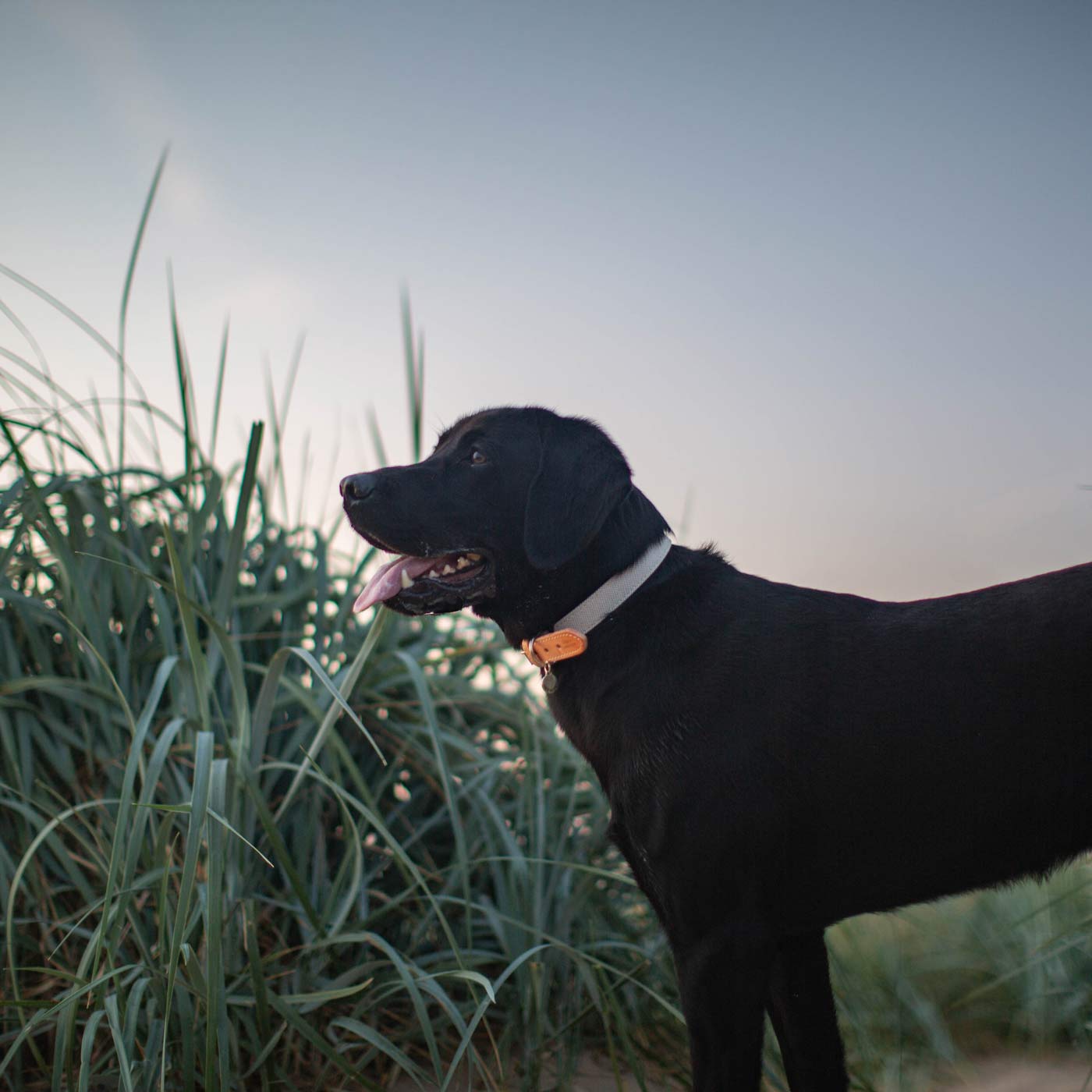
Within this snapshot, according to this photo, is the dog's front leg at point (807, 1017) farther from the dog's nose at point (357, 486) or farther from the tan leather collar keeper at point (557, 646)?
the dog's nose at point (357, 486)

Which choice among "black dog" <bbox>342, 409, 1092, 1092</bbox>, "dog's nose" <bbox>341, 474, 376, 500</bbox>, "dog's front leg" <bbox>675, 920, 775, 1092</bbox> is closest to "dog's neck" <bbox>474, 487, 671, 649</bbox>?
"black dog" <bbox>342, 409, 1092, 1092</bbox>

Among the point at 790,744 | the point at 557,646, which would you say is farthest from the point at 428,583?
the point at 790,744

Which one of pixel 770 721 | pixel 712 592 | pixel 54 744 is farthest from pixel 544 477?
pixel 54 744

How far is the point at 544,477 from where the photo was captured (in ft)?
6.52

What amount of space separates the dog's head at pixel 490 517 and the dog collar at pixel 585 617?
43 millimetres

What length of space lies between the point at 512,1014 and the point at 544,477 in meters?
1.25

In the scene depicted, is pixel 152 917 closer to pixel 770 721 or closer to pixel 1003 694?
pixel 770 721

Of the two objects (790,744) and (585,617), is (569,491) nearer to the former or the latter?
(585,617)

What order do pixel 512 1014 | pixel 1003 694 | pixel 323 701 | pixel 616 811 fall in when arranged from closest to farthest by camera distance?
pixel 1003 694 < pixel 616 811 < pixel 512 1014 < pixel 323 701

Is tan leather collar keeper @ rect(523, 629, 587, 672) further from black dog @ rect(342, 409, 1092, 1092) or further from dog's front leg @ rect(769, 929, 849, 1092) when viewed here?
dog's front leg @ rect(769, 929, 849, 1092)

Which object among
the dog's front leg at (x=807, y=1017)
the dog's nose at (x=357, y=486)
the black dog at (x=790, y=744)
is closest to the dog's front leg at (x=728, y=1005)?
the black dog at (x=790, y=744)

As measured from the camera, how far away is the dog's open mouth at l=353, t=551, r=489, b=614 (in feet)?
6.48

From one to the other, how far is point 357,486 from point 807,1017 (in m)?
1.38

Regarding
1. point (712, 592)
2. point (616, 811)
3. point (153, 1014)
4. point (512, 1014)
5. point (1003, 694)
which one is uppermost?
point (712, 592)
